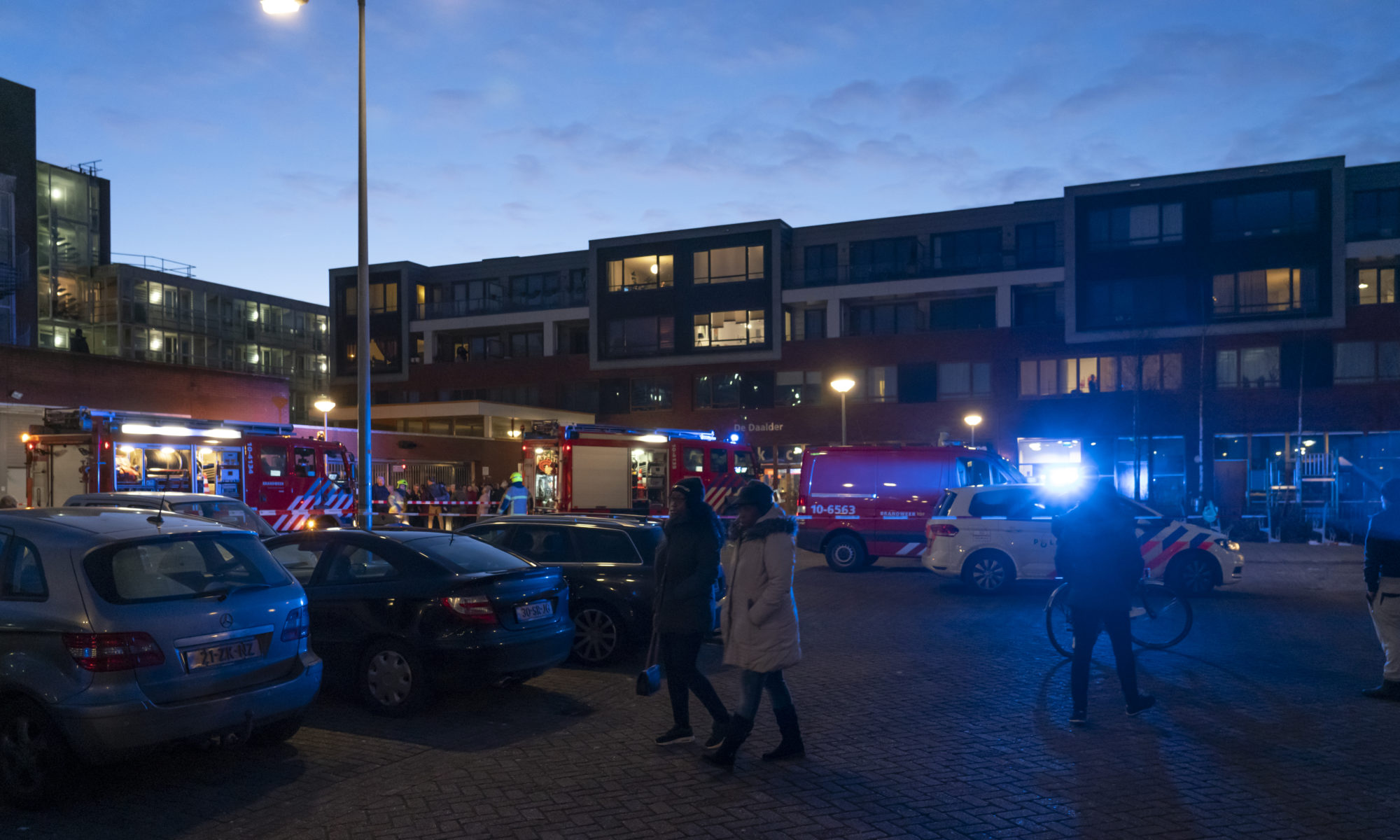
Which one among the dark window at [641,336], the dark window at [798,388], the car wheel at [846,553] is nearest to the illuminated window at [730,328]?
the dark window at [641,336]

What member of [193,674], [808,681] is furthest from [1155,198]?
[193,674]

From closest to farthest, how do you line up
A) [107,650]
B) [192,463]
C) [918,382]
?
[107,650] → [192,463] → [918,382]

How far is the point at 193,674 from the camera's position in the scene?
576 cm

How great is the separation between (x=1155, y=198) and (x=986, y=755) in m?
40.7

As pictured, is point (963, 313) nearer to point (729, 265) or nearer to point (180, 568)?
point (729, 265)

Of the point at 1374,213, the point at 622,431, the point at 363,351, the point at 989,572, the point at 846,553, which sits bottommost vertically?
the point at 846,553

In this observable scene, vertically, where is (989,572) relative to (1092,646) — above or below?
below

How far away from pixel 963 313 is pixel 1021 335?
13.7ft

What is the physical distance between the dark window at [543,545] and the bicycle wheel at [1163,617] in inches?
223

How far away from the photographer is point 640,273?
172ft

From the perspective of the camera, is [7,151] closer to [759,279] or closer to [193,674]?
[759,279]

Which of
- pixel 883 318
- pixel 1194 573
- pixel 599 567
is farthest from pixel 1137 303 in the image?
pixel 599 567

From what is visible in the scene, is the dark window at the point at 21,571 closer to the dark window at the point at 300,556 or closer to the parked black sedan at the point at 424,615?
the parked black sedan at the point at 424,615

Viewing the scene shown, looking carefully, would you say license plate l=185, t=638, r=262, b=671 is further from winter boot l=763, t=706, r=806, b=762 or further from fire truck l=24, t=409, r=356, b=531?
fire truck l=24, t=409, r=356, b=531
